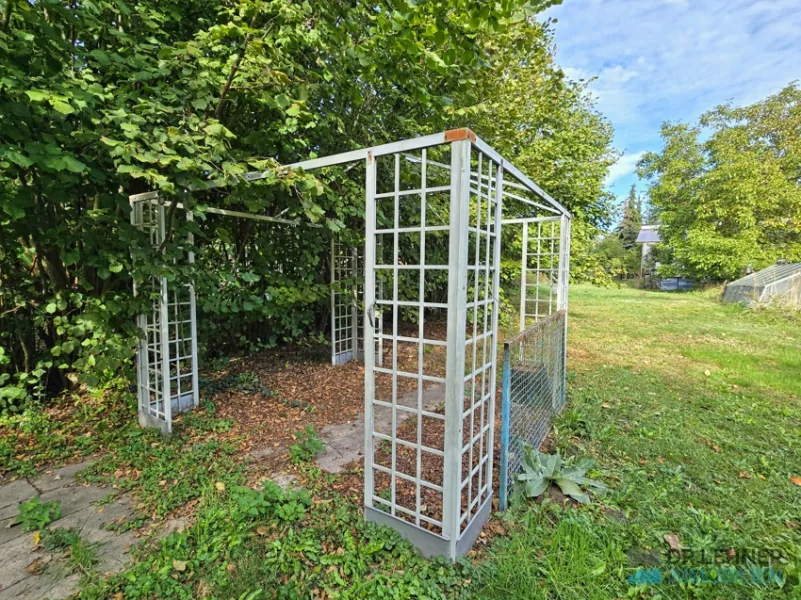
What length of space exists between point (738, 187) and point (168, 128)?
17.4 metres

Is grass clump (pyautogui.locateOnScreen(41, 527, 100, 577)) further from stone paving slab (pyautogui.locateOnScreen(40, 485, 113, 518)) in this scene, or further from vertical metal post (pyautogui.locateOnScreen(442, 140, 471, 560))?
vertical metal post (pyautogui.locateOnScreen(442, 140, 471, 560))

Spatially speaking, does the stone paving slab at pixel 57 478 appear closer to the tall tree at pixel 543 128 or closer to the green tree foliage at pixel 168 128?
the green tree foliage at pixel 168 128

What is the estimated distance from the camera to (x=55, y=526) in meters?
1.87

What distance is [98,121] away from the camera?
2.01m

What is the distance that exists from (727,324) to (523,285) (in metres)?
7.24

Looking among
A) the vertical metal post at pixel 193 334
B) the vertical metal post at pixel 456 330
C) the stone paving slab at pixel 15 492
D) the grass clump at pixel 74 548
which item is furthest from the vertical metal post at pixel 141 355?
the vertical metal post at pixel 456 330

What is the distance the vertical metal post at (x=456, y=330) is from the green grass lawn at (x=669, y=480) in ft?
1.13

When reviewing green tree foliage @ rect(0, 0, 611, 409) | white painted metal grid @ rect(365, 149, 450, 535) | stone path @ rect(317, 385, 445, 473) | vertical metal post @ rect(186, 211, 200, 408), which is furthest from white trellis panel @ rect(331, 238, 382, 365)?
vertical metal post @ rect(186, 211, 200, 408)

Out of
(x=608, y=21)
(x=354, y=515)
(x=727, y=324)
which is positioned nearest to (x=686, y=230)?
(x=727, y=324)

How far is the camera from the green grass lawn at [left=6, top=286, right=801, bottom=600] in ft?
5.12

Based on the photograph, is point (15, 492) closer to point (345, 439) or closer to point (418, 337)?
point (345, 439)

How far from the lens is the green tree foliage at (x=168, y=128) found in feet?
6.42

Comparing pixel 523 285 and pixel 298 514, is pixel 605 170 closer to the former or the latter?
pixel 523 285

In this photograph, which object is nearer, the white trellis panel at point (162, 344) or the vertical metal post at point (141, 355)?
the white trellis panel at point (162, 344)
